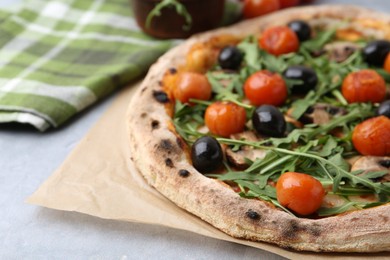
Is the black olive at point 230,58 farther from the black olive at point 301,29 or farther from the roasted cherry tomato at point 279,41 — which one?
the black olive at point 301,29

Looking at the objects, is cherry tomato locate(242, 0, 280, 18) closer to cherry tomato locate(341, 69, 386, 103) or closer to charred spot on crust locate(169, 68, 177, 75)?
charred spot on crust locate(169, 68, 177, 75)

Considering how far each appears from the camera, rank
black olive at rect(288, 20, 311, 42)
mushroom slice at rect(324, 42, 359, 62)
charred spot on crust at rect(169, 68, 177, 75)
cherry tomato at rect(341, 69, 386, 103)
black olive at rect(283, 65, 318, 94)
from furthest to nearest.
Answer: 1. black olive at rect(288, 20, 311, 42)
2. mushroom slice at rect(324, 42, 359, 62)
3. charred spot on crust at rect(169, 68, 177, 75)
4. black olive at rect(283, 65, 318, 94)
5. cherry tomato at rect(341, 69, 386, 103)

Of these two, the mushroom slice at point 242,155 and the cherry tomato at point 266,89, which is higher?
the cherry tomato at point 266,89

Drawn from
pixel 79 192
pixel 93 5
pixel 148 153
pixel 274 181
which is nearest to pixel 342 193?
pixel 274 181

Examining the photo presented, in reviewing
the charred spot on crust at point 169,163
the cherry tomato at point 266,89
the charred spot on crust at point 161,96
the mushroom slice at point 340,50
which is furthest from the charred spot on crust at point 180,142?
the mushroom slice at point 340,50

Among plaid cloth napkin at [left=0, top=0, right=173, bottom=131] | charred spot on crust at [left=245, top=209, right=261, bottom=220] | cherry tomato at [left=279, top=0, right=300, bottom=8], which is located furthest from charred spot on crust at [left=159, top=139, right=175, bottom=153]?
cherry tomato at [left=279, top=0, right=300, bottom=8]

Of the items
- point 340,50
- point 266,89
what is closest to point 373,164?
point 266,89
